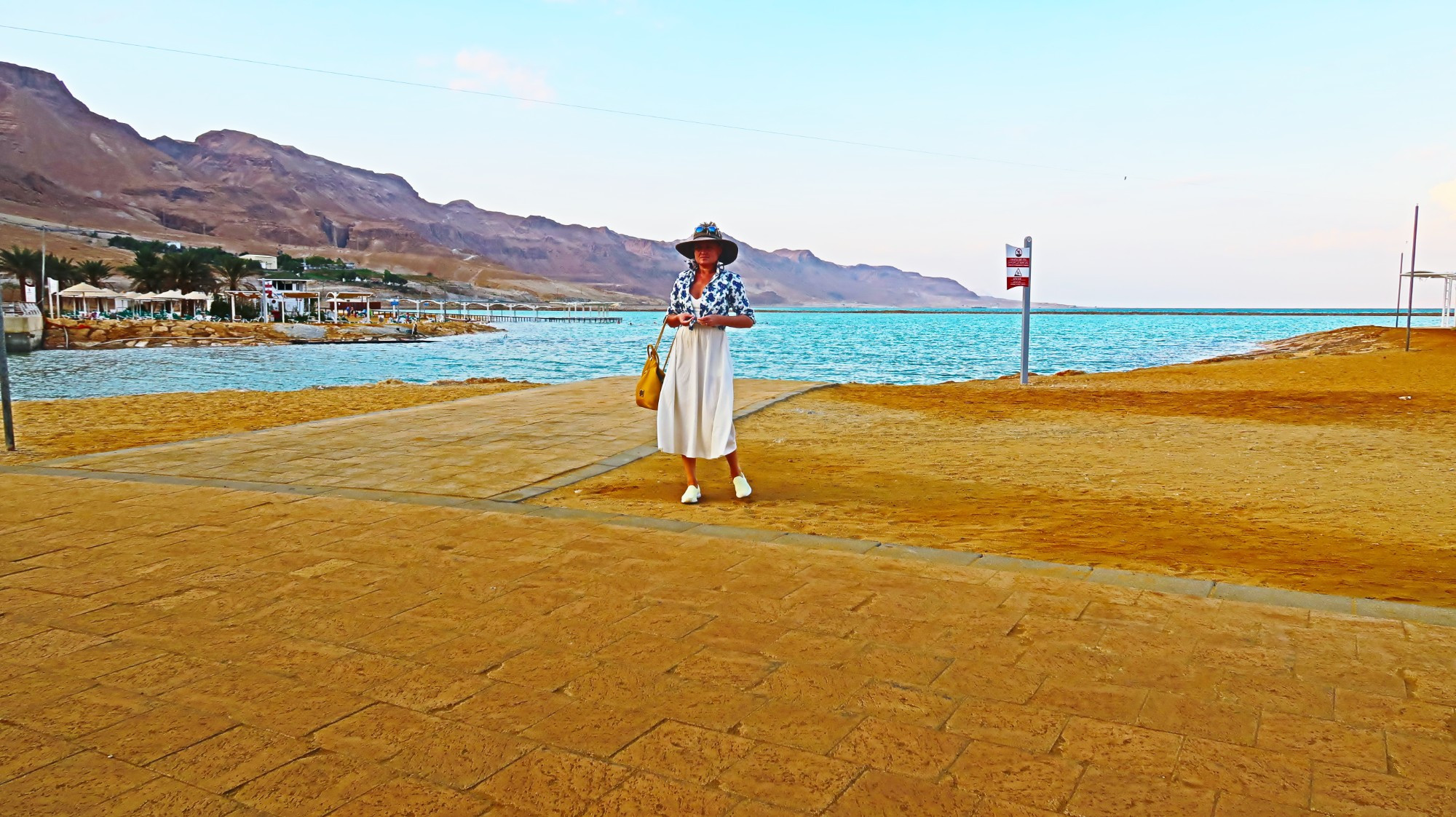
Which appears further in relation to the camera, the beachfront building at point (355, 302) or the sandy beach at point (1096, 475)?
the beachfront building at point (355, 302)

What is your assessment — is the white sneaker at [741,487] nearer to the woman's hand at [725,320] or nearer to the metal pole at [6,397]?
the woman's hand at [725,320]

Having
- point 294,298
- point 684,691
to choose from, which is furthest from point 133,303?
point 684,691

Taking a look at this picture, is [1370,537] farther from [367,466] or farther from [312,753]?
[367,466]

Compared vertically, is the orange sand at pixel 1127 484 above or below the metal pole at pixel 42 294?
below

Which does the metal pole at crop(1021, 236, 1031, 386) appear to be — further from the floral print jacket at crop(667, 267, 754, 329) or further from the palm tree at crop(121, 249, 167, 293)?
the palm tree at crop(121, 249, 167, 293)

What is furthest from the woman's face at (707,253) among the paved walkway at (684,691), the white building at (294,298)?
the white building at (294,298)

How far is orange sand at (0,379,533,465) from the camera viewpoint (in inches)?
346

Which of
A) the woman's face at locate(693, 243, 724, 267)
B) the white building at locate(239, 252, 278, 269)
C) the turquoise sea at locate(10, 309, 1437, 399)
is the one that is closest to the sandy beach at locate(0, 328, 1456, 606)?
the woman's face at locate(693, 243, 724, 267)

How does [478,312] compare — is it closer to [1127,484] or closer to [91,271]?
[91,271]

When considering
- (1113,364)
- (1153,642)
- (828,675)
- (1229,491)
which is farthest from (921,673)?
(1113,364)

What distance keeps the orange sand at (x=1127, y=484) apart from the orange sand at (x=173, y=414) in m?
5.24

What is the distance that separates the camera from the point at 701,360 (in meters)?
5.44

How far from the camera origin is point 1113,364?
120 feet

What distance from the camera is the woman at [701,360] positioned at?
17.7ft
